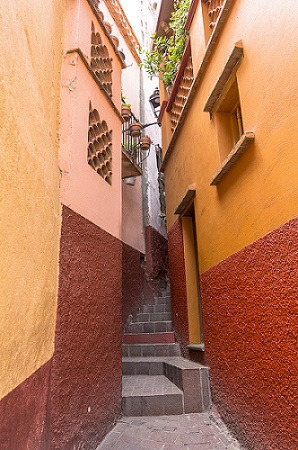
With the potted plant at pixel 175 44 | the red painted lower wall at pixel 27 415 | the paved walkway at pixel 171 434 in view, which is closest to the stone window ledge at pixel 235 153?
the red painted lower wall at pixel 27 415

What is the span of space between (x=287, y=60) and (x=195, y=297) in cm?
375

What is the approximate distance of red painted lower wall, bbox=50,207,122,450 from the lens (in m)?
2.75

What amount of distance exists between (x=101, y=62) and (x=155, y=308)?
198 inches

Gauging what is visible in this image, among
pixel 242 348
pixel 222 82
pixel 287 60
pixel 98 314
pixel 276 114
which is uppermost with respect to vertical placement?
pixel 222 82

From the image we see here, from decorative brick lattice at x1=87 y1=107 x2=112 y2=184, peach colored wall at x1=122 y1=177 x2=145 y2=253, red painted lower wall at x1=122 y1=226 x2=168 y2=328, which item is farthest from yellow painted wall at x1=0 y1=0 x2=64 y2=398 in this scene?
peach colored wall at x1=122 y1=177 x2=145 y2=253

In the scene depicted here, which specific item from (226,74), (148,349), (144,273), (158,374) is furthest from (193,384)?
(144,273)

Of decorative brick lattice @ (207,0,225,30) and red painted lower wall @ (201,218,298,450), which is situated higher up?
decorative brick lattice @ (207,0,225,30)

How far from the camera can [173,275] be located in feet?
20.5

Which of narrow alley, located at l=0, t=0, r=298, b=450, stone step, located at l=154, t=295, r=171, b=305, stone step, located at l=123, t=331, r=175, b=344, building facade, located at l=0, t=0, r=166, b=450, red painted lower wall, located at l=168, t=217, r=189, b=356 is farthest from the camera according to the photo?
stone step, located at l=154, t=295, r=171, b=305

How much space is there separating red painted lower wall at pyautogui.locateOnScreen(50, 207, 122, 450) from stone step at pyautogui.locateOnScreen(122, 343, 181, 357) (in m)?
1.78

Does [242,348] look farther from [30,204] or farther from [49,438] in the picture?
[30,204]

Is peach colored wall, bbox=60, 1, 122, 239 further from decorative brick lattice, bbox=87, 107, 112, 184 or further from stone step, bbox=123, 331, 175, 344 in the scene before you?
stone step, bbox=123, 331, 175, 344

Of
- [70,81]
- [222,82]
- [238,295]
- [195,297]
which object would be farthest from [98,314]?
[222,82]

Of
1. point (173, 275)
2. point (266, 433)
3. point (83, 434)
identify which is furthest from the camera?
point (173, 275)
